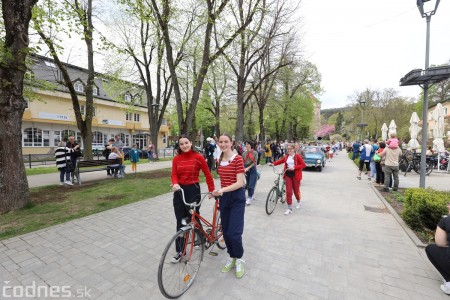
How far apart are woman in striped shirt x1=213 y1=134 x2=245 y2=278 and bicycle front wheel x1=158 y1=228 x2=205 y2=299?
423 millimetres

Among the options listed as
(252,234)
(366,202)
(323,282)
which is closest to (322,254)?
(323,282)

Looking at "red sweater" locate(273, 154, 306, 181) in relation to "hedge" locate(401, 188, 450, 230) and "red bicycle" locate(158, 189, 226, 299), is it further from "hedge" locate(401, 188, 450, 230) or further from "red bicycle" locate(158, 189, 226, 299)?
"red bicycle" locate(158, 189, 226, 299)

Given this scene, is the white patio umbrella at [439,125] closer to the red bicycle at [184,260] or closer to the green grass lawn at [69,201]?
the green grass lawn at [69,201]

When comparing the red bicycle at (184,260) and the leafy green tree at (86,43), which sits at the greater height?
the leafy green tree at (86,43)

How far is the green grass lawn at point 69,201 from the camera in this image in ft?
15.5

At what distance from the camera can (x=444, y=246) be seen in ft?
9.02

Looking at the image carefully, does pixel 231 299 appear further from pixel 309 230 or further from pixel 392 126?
pixel 392 126

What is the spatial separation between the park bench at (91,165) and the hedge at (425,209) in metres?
10.5

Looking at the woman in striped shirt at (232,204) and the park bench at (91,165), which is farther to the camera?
the park bench at (91,165)

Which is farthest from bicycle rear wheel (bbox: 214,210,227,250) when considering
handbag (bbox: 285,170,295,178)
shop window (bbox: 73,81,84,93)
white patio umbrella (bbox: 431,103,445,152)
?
shop window (bbox: 73,81,84,93)

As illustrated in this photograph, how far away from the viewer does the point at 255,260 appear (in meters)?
3.47

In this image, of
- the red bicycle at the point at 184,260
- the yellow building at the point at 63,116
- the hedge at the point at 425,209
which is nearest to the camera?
the red bicycle at the point at 184,260

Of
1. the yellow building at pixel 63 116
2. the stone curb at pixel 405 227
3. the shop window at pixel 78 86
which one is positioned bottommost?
the stone curb at pixel 405 227

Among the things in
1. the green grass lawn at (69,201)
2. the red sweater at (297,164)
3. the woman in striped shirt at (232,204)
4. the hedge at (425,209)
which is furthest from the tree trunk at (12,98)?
the hedge at (425,209)
